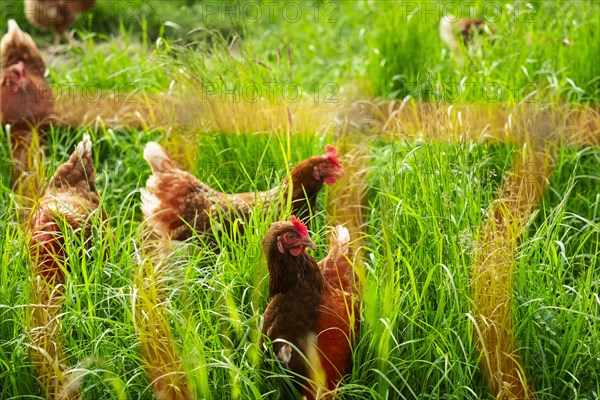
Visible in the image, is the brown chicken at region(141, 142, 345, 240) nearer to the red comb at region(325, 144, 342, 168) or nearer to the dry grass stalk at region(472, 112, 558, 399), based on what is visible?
the red comb at region(325, 144, 342, 168)

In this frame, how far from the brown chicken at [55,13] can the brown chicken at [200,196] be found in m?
3.02

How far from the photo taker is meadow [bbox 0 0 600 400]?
2.94m

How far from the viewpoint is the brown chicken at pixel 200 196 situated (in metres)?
3.79

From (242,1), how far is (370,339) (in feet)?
16.1

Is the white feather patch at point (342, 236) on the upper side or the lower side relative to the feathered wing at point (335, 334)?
upper

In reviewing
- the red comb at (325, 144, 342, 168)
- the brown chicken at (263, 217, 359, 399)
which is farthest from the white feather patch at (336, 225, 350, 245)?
the red comb at (325, 144, 342, 168)

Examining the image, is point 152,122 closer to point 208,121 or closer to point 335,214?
point 208,121

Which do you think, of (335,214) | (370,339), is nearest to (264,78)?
(335,214)

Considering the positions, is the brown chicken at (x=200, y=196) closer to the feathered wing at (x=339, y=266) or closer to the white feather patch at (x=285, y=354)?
the feathered wing at (x=339, y=266)

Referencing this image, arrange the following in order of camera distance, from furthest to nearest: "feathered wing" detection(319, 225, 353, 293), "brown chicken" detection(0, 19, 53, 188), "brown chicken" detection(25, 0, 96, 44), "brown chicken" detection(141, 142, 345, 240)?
1. "brown chicken" detection(25, 0, 96, 44)
2. "brown chicken" detection(0, 19, 53, 188)
3. "brown chicken" detection(141, 142, 345, 240)
4. "feathered wing" detection(319, 225, 353, 293)

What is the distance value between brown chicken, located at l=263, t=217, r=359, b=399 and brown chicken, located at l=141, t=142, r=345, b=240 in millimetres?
645

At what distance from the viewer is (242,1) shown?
739 cm

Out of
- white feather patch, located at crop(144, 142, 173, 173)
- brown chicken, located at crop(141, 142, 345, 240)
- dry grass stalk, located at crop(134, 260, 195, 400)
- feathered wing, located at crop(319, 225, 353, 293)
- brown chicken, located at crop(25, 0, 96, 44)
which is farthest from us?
brown chicken, located at crop(25, 0, 96, 44)

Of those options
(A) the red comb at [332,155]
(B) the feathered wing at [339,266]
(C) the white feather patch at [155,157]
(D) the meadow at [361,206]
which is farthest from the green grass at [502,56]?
(C) the white feather patch at [155,157]
